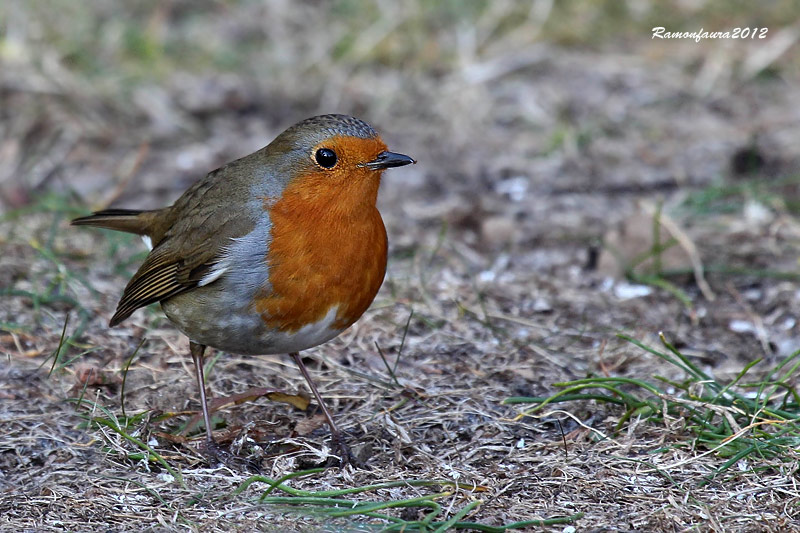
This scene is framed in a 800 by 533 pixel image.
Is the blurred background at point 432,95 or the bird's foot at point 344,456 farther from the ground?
the blurred background at point 432,95

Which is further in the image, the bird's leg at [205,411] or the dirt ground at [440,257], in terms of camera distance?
the bird's leg at [205,411]

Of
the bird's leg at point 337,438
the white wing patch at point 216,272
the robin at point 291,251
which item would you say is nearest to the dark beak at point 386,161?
the robin at point 291,251

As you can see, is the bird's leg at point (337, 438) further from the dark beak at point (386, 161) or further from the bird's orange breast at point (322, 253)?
the dark beak at point (386, 161)

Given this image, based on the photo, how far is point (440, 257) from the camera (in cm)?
580

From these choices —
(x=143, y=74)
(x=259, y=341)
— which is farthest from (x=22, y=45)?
(x=259, y=341)

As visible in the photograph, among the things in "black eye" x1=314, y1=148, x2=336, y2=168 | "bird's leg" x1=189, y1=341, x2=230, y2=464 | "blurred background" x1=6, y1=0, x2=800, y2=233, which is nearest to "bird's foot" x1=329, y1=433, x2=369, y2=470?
"bird's leg" x1=189, y1=341, x2=230, y2=464

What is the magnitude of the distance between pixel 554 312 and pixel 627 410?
4.52 feet

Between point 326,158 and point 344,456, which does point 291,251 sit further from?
point 344,456

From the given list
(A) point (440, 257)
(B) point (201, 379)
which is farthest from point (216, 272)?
(A) point (440, 257)

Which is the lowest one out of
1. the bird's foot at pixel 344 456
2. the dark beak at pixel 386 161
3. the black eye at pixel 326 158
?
the bird's foot at pixel 344 456

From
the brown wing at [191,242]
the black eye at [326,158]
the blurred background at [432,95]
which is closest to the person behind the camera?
the black eye at [326,158]

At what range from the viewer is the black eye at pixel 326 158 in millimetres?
3873

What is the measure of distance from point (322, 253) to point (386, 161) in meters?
0.44

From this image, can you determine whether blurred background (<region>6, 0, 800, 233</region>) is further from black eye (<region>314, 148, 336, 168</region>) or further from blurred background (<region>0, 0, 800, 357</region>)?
black eye (<region>314, 148, 336, 168</region>)
